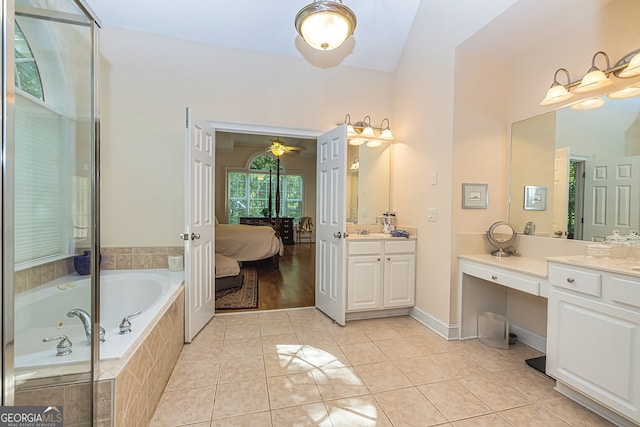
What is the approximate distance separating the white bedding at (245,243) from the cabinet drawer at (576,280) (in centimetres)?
420

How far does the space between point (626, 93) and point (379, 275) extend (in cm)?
234

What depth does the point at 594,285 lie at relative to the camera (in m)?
1.59

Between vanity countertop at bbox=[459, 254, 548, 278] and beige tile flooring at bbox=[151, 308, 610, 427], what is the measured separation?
2.48ft

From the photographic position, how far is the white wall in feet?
9.14

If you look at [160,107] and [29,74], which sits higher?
[160,107]

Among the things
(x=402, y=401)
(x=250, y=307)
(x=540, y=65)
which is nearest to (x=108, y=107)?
(x=250, y=307)

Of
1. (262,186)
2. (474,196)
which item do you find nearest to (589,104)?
(474,196)

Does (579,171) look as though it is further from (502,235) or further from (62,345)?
(62,345)

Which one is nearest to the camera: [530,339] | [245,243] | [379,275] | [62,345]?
[62,345]

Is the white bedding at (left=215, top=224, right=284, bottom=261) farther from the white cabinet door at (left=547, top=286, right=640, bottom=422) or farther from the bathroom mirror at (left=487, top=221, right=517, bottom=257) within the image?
the white cabinet door at (left=547, top=286, right=640, bottom=422)

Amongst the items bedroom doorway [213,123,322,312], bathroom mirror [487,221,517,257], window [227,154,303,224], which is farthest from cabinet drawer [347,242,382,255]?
window [227,154,303,224]

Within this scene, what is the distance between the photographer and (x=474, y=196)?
266cm

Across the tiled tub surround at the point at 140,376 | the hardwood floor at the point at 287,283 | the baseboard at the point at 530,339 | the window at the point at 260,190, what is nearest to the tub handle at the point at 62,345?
the tiled tub surround at the point at 140,376

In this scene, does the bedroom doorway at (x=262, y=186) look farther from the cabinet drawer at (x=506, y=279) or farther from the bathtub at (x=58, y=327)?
the bathtub at (x=58, y=327)
